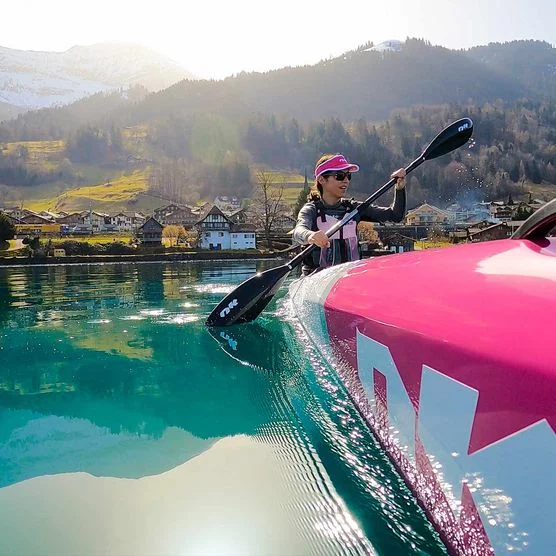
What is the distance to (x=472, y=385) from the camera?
1518 millimetres

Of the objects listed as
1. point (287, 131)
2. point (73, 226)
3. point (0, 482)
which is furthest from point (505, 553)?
point (287, 131)

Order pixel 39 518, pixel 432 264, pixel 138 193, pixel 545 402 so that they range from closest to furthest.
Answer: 1. pixel 545 402
2. pixel 39 518
3. pixel 432 264
4. pixel 138 193

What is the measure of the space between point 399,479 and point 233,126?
6979 inches

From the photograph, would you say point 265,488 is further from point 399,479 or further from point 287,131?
point 287,131

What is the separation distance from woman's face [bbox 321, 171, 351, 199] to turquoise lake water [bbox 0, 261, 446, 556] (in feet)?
7.02

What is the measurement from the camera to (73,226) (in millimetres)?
96250

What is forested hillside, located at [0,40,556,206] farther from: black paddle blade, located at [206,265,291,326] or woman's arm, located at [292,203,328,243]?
woman's arm, located at [292,203,328,243]

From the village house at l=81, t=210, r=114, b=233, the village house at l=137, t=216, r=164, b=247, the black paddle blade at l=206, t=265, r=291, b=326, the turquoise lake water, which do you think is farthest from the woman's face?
the village house at l=81, t=210, r=114, b=233

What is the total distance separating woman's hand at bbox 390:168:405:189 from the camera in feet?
19.9

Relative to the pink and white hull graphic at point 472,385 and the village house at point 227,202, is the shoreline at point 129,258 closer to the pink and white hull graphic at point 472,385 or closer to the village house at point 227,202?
the pink and white hull graphic at point 472,385

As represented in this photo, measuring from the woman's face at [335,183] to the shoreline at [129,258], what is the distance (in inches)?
1609

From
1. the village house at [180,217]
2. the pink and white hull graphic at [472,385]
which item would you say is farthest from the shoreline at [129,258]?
the pink and white hull graphic at [472,385]

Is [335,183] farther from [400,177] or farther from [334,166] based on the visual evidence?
[400,177]

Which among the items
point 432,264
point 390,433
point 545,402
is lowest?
point 390,433
